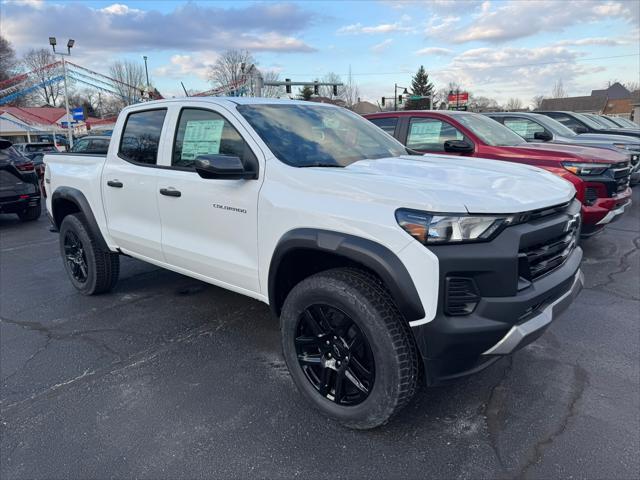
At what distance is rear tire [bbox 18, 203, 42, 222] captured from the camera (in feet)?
31.9


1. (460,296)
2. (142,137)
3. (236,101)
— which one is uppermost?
(236,101)

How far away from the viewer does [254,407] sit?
9.51 feet

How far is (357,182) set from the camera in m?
2.54

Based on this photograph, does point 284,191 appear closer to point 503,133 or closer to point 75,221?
point 75,221

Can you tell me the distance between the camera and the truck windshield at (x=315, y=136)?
3.07 meters

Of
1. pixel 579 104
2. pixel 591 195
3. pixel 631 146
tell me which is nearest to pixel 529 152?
pixel 591 195

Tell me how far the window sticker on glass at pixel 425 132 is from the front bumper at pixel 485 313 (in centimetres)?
433

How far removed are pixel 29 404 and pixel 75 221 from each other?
87.6 inches

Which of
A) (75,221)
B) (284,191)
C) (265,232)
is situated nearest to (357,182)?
(284,191)

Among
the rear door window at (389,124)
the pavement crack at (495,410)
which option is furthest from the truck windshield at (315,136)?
the rear door window at (389,124)

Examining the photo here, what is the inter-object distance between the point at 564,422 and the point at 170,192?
3006mm

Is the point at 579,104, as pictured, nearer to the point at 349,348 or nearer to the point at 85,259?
the point at 85,259

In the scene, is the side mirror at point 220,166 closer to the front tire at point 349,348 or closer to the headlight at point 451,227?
the front tire at point 349,348

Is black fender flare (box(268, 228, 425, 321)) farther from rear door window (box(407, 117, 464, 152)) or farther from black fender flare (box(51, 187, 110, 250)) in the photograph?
rear door window (box(407, 117, 464, 152))
